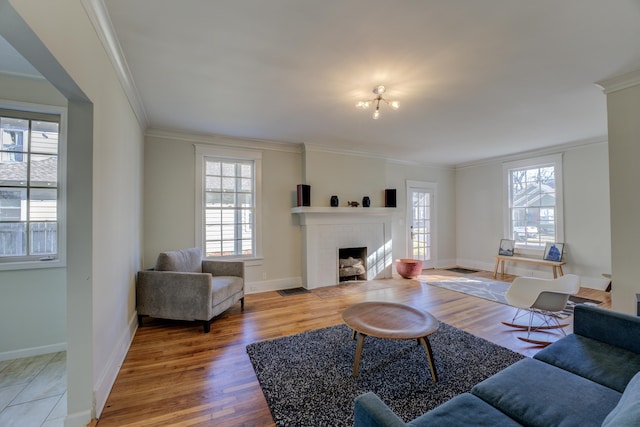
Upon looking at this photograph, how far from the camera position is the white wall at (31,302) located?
232cm

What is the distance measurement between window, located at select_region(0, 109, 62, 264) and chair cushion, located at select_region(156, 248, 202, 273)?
93 centimetres

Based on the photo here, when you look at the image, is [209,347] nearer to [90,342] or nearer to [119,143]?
[90,342]

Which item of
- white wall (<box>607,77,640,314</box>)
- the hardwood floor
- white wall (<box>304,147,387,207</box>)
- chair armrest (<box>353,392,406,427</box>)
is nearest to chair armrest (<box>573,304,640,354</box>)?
the hardwood floor

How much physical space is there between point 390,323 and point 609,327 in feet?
4.62

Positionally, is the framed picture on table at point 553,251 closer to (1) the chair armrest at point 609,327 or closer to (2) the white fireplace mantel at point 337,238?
(2) the white fireplace mantel at point 337,238

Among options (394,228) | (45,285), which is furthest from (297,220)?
(45,285)

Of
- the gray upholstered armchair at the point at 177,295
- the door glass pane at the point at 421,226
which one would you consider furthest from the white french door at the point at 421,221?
the gray upholstered armchair at the point at 177,295

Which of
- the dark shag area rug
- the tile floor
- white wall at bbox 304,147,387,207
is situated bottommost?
the tile floor

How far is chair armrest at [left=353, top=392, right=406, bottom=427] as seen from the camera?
0.89m

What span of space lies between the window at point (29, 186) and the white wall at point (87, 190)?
32.9 inches

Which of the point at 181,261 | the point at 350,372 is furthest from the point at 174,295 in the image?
the point at 350,372

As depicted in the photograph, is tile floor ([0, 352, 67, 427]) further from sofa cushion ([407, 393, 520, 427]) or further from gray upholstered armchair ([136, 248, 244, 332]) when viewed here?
sofa cushion ([407, 393, 520, 427])

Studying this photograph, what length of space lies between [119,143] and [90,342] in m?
1.62

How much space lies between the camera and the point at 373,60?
2240 mm
